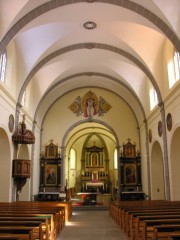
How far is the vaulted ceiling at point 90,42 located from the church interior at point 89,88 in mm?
37

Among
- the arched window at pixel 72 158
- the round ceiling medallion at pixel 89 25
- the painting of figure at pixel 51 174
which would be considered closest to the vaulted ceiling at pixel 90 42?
the round ceiling medallion at pixel 89 25

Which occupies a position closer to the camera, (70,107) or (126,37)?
(126,37)

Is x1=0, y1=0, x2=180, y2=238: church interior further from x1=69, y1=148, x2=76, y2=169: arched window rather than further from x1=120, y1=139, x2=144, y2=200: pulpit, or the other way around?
x1=69, y1=148, x2=76, y2=169: arched window

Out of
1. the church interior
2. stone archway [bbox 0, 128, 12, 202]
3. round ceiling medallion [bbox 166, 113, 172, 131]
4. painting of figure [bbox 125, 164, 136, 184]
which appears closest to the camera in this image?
the church interior

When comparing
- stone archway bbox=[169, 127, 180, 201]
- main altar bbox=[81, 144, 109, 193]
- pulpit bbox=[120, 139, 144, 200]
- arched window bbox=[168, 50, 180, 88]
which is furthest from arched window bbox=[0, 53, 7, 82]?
main altar bbox=[81, 144, 109, 193]

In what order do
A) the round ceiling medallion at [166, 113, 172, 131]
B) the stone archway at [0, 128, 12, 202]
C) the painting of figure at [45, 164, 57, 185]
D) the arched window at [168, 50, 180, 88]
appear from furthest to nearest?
the painting of figure at [45, 164, 57, 185] < the round ceiling medallion at [166, 113, 172, 131] < the stone archway at [0, 128, 12, 202] < the arched window at [168, 50, 180, 88]

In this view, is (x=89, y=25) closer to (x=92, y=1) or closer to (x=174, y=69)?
(x=92, y=1)

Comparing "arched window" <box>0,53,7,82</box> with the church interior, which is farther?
"arched window" <box>0,53,7,82</box>

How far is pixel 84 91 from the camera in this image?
21062 mm

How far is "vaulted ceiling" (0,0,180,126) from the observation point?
1019cm

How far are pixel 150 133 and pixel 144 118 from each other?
52.6 inches

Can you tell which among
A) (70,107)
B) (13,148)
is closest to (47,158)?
(70,107)

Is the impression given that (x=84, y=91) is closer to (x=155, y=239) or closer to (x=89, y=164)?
(x=89, y=164)

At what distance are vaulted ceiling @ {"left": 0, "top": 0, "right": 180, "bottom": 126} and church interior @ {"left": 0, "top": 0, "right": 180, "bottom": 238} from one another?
0.04 m
